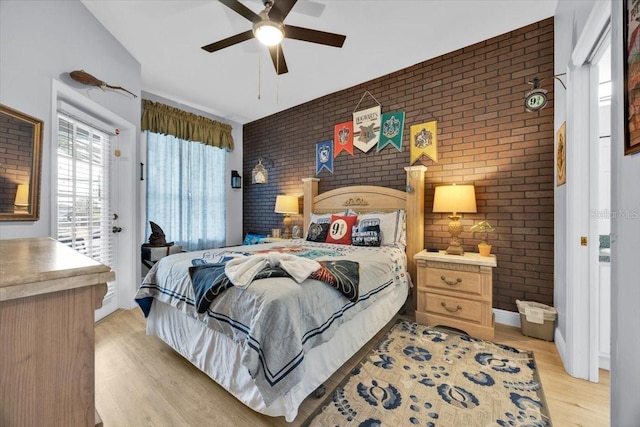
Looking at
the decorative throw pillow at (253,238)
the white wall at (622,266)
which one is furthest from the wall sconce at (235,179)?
the white wall at (622,266)

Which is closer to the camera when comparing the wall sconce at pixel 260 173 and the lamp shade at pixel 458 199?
the lamp shade at pixel 458 199

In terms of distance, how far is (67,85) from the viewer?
211 cm

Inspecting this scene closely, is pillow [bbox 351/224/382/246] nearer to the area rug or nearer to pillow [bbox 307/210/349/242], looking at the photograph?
pillow [bbox 307/210/349/242]

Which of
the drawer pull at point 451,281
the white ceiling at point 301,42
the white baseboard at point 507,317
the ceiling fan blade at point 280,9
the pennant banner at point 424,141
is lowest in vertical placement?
the white baseboard at point 507,317

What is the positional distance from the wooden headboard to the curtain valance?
1.91 meters

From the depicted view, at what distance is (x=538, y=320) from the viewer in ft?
7.33

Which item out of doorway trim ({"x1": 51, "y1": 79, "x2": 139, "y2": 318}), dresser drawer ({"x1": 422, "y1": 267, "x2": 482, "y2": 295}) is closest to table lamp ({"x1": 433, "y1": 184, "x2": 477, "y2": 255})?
dresser drawer ({"x1": 422, "y1": 267, "x2": 482, "y2": 295})

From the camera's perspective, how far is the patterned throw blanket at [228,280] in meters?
1.49

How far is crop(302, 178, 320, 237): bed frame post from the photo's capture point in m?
3.80

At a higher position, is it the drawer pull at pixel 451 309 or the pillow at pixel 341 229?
the pillow at pixel 341 229

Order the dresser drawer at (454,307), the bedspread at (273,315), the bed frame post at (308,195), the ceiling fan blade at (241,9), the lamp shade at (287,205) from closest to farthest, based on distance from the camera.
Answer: the bedspread at (273,315) < the ceiling fan blade at (241,9) < the dresser drawer at (454,307) < the bed frame post at (308,195) < the lamp shade at (287,205)

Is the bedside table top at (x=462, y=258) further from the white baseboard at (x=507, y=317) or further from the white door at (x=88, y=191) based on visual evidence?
the white door at (x=88, y=191)

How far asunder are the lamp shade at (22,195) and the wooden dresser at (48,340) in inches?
56.9

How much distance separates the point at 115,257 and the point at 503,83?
177 inches
